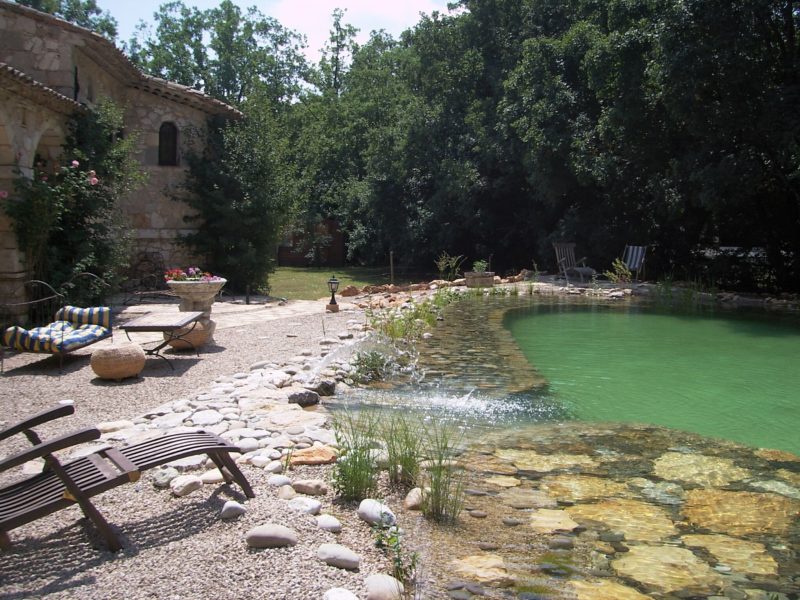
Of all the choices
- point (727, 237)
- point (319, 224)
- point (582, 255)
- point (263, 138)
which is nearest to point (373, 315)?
point (263, 138)

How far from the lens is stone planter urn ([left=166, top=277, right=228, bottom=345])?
8.61m

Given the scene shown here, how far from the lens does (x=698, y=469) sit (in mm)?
4691

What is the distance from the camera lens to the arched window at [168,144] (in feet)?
49.5

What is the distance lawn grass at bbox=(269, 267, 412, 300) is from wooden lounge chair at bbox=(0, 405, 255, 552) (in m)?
11.0

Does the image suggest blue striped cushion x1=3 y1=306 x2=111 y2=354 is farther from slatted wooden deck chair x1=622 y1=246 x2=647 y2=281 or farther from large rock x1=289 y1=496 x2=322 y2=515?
slatted wooden deck chair x1=622 y1=246 x2=647 y2=281

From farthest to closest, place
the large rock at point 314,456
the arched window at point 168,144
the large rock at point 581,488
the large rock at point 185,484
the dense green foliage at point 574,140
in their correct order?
the arched window at point 168,144 < the dense green foliage at point 574,140 < the large rock at point 314,456 < the large rock at point 581,488 < the large rock at point 185,484

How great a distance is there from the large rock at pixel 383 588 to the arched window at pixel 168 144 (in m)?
13.9

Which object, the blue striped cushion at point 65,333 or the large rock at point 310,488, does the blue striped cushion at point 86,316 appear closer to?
the blue striped cushion at point 65,333

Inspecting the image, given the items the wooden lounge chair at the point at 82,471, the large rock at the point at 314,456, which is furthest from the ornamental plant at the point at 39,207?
the large rock at the point at 314,456

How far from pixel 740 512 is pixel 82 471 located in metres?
3.75

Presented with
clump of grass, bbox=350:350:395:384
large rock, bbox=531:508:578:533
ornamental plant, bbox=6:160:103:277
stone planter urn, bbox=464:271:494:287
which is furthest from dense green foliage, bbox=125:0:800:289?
large rock, bbox=531:508:578:533

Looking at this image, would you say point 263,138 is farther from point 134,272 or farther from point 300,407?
point 300,407

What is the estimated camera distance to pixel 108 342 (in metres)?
8.28

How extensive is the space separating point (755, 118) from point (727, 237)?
450 centimetres
